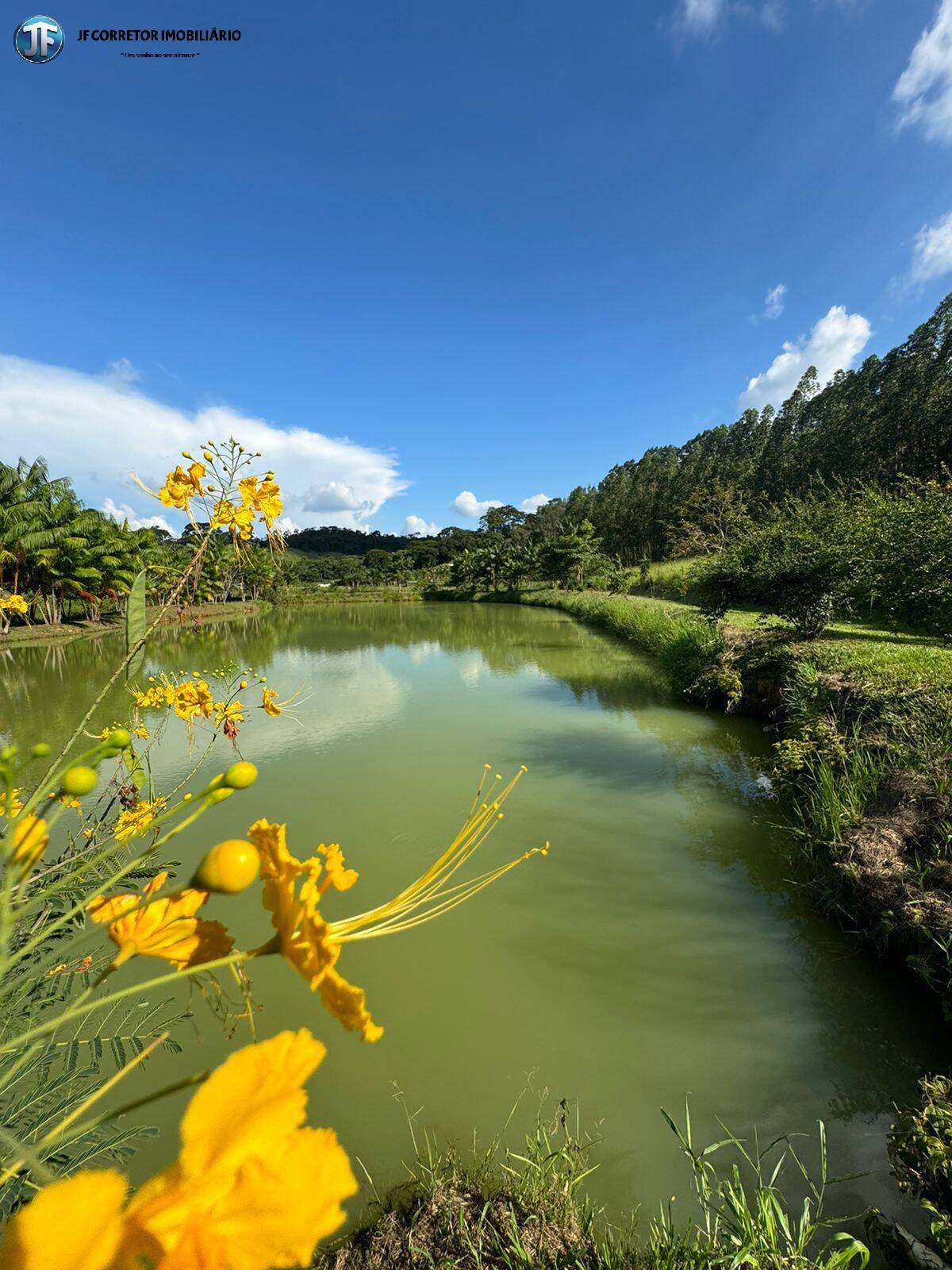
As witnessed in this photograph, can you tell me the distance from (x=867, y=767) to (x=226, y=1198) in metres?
4.21

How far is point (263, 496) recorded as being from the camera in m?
1.16

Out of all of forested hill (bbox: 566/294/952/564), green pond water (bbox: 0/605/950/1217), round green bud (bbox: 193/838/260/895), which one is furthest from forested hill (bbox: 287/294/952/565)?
round green bud (bbox: 193/838/260/895)

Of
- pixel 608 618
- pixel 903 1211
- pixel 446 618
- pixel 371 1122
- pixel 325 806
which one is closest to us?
pixel 903 1211

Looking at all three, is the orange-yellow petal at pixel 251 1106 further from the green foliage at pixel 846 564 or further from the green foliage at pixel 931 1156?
the green foliage at pixel 846 564

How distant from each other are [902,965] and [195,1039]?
3.19m

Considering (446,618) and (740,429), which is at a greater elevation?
(740,429)

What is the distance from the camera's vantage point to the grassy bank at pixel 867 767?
253cm

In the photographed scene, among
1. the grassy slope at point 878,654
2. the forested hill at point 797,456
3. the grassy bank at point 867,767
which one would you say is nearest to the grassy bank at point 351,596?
the forested hill at point 797,456

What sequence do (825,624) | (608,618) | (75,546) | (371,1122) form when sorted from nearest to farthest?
(371,1122) → (825,624) → (608,618) → (75,546)

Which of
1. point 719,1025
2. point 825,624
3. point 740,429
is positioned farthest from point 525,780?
point 740,429

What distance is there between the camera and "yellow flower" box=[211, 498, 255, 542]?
112 cm

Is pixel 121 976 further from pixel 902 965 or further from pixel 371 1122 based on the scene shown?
pixel 902 965

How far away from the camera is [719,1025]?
2.32 metres

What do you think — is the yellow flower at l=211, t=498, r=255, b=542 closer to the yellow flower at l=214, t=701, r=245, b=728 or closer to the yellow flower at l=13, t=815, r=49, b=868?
the yellow flower at l=13, t=815, r=49, b=868
